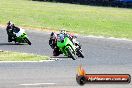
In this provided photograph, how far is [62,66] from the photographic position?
62.4 feet

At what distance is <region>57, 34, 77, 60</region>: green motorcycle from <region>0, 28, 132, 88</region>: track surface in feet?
0.94

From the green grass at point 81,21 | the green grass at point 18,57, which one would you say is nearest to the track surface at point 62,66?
the green grass at point 18,57

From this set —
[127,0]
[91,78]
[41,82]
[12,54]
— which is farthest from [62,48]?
[127,0]

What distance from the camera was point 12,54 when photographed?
2227 centimetres

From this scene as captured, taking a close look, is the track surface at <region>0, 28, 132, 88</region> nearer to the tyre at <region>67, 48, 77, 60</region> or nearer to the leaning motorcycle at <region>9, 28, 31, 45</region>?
the tyre at <region>67, 48, 77, 60</region>

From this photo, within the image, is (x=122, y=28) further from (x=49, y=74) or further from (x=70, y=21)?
(x=49, y=74)

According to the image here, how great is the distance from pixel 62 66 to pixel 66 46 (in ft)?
4.59

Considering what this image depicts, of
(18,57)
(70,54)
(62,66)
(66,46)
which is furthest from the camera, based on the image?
(18,57)

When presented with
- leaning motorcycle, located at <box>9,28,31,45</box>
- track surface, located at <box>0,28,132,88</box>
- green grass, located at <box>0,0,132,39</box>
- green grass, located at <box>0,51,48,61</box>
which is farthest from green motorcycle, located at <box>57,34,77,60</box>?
green grass, located at <box>0,0,132,39</box>

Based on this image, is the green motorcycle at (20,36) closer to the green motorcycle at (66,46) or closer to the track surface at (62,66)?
the track surface at (62,66)

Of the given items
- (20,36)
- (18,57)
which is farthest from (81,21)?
(18,57)

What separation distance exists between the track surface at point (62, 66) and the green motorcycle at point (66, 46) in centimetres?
29

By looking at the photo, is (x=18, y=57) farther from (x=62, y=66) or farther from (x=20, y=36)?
(x=20, y=36)

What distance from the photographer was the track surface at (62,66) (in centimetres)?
1522
